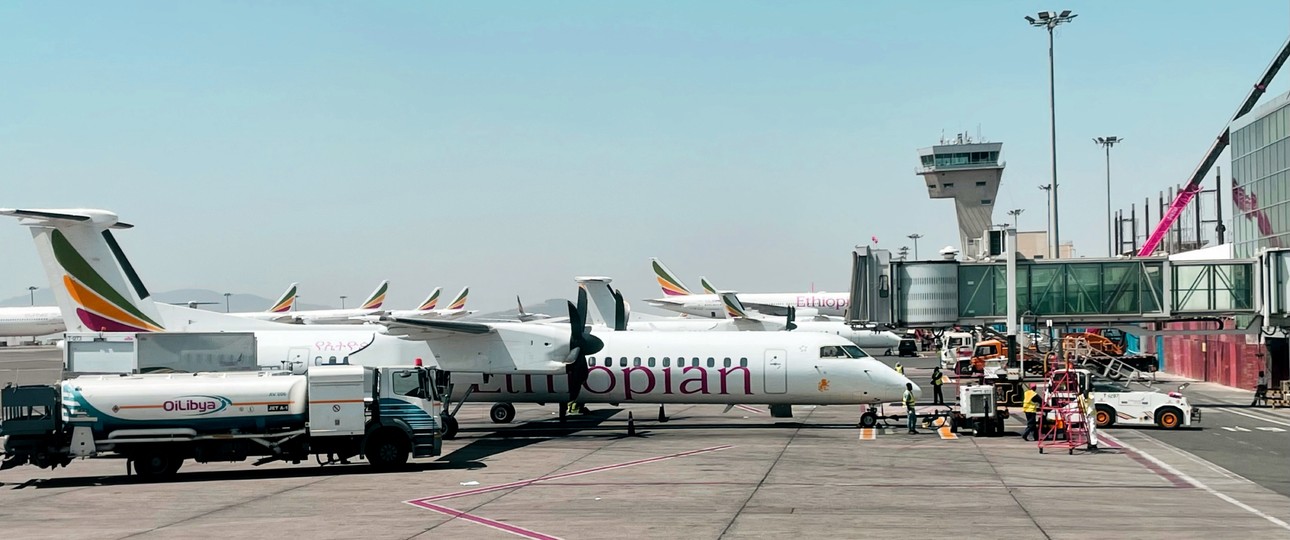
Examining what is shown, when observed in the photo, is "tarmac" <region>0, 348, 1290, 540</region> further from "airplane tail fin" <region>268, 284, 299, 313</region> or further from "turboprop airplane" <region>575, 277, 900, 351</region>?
"airplane tail fin" <region>268, 284, 299, 313</region>

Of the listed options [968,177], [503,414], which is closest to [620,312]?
[503,414]

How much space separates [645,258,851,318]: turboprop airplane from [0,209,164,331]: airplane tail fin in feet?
254

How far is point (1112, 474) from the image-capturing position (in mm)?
24703

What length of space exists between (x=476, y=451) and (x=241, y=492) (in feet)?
27.7

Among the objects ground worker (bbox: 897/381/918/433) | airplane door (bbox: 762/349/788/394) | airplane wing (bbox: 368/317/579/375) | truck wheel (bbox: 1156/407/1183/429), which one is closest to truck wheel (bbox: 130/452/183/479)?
airplane wing (bbox: 368/317/579/375)

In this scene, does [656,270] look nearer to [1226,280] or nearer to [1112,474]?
[1226,280]

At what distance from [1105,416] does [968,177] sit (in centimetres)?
6414

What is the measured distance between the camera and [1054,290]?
148ft

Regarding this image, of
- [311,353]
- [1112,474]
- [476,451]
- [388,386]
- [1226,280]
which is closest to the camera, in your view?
[1112,474]

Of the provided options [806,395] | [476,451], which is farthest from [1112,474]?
Result: [476,451]

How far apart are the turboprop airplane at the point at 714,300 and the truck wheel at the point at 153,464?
272 ft

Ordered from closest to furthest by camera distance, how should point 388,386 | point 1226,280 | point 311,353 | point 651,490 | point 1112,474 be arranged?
point 651,490, point 1112,474, point 388,386, point 311,353, point 1226,280

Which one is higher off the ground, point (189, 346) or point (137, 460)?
point (189, 346)

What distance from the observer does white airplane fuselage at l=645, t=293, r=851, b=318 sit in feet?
358
